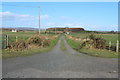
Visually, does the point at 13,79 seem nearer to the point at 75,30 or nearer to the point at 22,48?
the point at 22,48

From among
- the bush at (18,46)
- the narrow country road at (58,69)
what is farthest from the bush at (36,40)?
the narrow country road at (58,69)

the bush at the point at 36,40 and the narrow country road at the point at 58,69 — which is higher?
the bush at the point at 36,40

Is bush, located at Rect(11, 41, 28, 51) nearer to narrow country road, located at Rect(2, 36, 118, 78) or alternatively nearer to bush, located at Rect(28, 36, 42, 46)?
bush, located at Rect(28, 36, 42, 46)

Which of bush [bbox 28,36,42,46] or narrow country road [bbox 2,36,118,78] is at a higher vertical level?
bush [bbox 28,36,42,46]

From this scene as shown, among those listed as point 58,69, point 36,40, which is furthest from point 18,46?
point 58,69

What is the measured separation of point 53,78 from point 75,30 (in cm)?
14807

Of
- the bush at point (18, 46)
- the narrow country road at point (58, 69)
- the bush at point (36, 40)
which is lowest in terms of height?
the narrow country road at point (58, 69)

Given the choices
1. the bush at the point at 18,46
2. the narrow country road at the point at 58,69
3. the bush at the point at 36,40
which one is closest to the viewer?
the narrow country road at the point at 58,69

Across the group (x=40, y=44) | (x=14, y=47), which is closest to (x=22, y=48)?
(x=14, y=47)

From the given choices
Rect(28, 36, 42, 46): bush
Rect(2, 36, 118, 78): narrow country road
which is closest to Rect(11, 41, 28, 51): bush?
Rect(28, 36, 42, 46): bush

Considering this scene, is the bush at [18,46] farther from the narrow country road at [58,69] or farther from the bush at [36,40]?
the narrow country road at [58,69]

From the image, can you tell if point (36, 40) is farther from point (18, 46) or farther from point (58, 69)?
point (58, 69)

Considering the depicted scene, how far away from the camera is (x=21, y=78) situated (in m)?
5.91

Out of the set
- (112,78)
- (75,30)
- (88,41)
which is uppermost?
(75,30)
